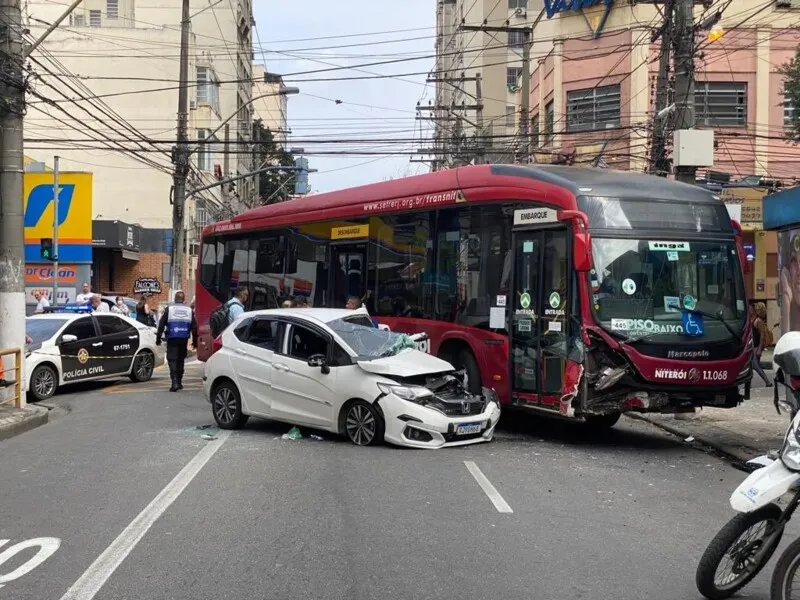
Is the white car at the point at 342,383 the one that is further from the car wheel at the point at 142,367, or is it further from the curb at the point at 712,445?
the car wheel at the point at 142,367

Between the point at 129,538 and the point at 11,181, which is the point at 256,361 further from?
the point at 11,181

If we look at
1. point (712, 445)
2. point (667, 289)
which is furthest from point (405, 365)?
point (712, 445)

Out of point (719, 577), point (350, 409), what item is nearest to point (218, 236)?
point (350, 409)

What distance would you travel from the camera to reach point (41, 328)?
17.8 m

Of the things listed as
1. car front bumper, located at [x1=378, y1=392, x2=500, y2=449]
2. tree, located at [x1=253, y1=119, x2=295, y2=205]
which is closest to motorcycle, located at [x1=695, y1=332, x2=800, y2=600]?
car front bumper, located at [x1=378, y1=392, x2=500, y2=449]

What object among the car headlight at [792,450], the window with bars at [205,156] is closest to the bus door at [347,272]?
the car headlight at [792,450]

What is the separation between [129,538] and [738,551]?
4.24 m

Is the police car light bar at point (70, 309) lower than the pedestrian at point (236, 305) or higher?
lower

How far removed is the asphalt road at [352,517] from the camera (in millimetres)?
5707

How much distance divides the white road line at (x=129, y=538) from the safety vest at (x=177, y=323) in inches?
298

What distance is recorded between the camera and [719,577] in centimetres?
531

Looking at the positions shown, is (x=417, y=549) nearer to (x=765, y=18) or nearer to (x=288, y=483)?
(x=288, y=483)

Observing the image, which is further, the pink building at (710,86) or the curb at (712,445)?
the pink building at (710,86)

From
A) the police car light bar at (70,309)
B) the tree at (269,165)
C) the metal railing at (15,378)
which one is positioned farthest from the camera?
the tree at (269,165)
